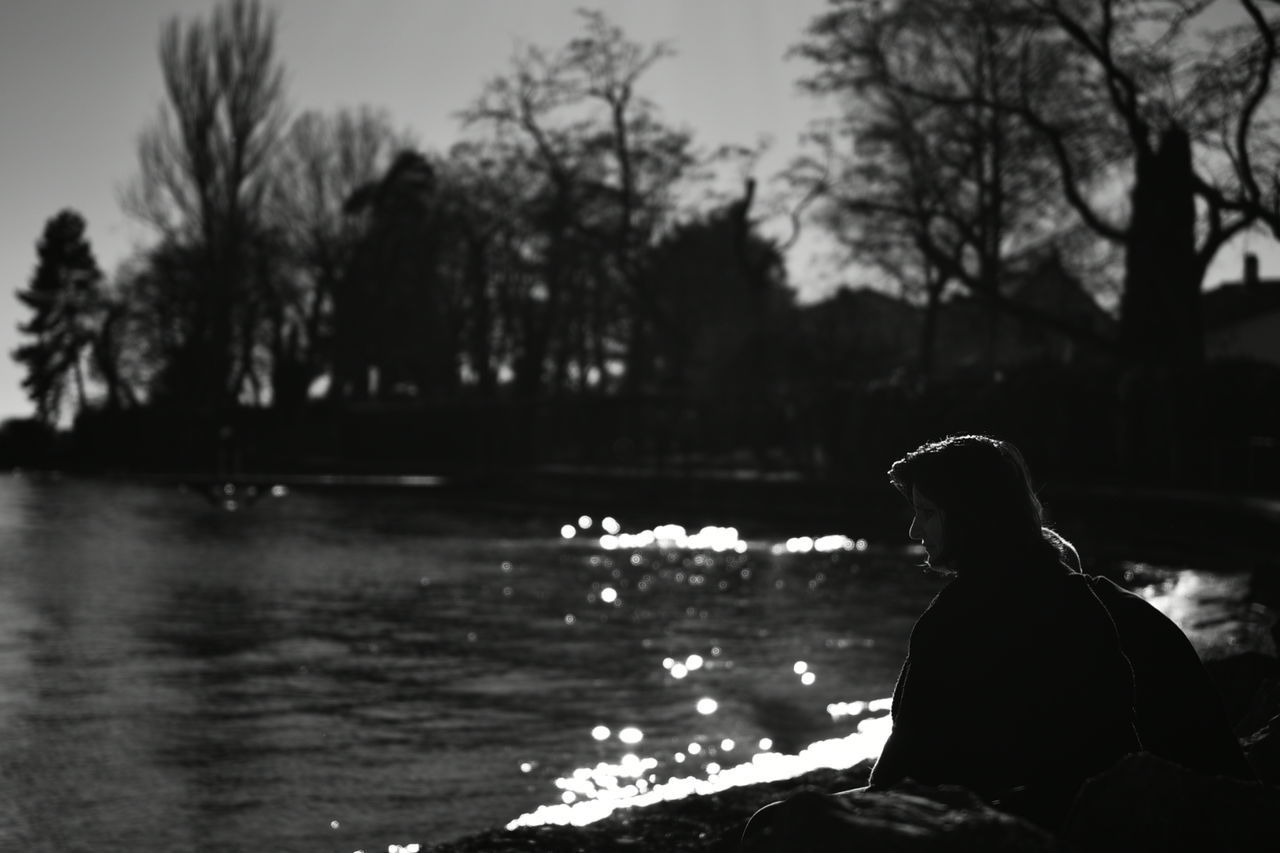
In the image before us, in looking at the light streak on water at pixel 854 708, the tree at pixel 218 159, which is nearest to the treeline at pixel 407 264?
the tree at pixel 218 159

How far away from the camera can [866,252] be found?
121 ft

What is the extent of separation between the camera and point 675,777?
7496 mm

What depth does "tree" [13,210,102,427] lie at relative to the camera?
8538 centimetres

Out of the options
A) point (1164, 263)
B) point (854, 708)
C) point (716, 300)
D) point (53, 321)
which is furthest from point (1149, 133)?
point (53, 321)

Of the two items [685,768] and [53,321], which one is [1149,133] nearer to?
[685,768]

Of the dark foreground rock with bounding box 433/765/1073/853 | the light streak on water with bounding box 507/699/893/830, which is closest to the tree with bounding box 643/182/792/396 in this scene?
the light streak on water with bounding box 507/699/893/830

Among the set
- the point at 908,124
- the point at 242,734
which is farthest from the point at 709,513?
the point at 242,734

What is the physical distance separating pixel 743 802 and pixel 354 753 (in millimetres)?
2804

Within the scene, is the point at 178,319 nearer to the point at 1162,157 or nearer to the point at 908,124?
the point at 908,124

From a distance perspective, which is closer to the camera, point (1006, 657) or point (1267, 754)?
point (1006, 657)

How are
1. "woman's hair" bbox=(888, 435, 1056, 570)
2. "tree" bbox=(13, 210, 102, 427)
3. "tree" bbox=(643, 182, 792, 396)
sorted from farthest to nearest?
1. "tree" bbox=(13, 210, 102, 427)
2. "tree" bbox=(643, 182, 792, 396)
3. "woman's hair" bbox=(888, 435, 1056, 570)

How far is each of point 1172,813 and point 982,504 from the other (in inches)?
30.8

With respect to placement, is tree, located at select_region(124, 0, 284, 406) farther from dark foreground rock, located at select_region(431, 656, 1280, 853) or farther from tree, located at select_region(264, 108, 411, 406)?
dark foreground rock, located at select_region(431, 656, 1280, 853)

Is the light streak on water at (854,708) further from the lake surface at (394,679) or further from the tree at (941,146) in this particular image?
the tree at (941,146)
